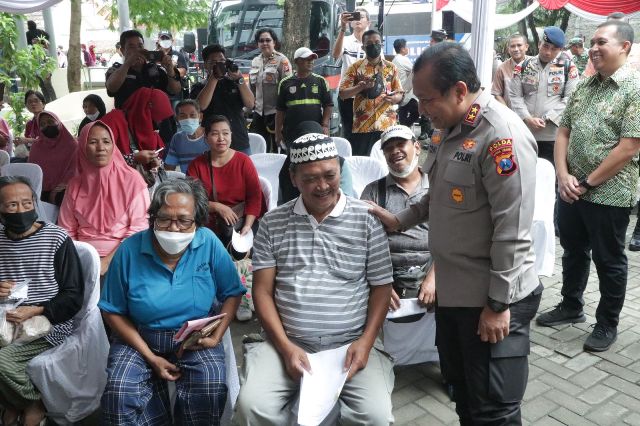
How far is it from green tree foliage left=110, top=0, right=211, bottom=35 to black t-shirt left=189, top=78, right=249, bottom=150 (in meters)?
7.04

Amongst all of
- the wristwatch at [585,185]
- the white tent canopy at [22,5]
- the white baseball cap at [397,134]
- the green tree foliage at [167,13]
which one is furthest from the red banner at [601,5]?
the green tree foliage at [167,13]

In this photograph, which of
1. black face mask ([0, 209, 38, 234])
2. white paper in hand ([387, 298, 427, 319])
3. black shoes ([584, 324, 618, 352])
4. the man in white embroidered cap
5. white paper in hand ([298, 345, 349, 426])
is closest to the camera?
white paper in hand ([298, 345, 349, 426])

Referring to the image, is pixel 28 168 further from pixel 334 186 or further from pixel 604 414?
pixel 604 414

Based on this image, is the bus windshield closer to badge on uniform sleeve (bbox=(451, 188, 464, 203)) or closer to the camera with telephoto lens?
the camera with telephoto lens

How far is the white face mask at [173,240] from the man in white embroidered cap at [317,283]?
0.32 metres

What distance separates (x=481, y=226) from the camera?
1896mm

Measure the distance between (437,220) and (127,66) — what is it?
3.73 metres

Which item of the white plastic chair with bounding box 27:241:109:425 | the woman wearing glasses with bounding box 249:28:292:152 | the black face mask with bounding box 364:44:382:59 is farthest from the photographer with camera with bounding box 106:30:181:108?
the white plastic chair with bounding box 27:241:109:425

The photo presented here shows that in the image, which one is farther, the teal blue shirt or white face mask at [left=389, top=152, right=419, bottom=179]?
white face mask at [left=389, top=152, right=419, bottom=179]

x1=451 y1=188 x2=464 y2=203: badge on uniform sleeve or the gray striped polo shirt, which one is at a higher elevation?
Answer: x1=451 y1=188 x2=464 y2=203: badge on uniform sleeve

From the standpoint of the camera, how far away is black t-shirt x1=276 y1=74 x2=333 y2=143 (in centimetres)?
557

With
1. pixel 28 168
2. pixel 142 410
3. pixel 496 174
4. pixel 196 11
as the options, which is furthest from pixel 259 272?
pixel 196 11

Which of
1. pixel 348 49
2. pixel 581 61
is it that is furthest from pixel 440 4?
pixel 581 61

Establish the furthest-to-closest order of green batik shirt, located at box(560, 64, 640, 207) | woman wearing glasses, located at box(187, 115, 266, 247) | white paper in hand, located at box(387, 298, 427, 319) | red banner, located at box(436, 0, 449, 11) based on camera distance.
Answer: red banner, located at box(436, 0, 449, 11)
woman wearing glasses, located at box(187, 115, 266, 247)
green batik shirt, located at box(560, 64, 640, 207)
white paper in hand, located at box(387, 298, 427, 319)
